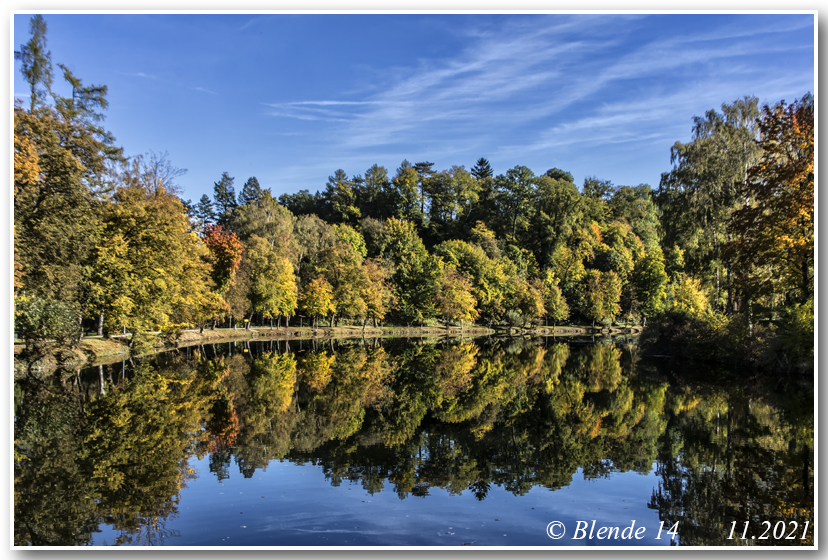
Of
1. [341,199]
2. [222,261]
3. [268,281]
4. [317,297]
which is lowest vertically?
[317,297]

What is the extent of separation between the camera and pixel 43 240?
21.1 meters

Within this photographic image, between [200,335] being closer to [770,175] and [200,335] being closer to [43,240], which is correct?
[43,240]

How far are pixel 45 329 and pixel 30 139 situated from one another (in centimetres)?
778

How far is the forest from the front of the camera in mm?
19828

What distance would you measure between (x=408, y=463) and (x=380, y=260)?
5249cm

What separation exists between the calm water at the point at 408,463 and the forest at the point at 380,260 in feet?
15.0

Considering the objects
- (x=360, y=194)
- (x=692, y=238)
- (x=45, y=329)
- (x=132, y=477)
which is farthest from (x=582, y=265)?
(x=132, y=477)

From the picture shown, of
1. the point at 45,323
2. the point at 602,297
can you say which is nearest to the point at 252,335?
the point at 45,323

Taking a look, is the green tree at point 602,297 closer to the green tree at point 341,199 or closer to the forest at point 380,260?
the forest at point 380,260

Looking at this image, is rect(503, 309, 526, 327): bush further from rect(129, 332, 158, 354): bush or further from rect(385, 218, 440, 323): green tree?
rect(129, 332, 158, 354): bush

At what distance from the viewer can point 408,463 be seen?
442 inches

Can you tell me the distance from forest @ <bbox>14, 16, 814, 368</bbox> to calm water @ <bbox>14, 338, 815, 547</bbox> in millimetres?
4574

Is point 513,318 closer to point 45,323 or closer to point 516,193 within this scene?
point 516,193

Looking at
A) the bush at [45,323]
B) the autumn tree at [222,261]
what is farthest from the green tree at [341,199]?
the bush at [45,323]
